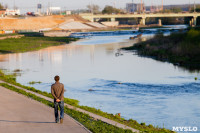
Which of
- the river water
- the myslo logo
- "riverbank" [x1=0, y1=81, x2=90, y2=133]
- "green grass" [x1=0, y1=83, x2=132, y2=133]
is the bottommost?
the river water

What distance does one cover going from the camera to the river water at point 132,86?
24094mm

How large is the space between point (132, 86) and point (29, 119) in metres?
20.1

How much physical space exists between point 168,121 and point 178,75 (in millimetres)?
21636

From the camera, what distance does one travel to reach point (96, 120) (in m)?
17.2

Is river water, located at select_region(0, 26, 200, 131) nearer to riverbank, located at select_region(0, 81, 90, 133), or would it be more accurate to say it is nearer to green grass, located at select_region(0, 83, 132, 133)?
green grass, located at select_region(0, 83, 132, 133)

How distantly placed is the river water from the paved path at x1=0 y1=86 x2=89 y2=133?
5868mm

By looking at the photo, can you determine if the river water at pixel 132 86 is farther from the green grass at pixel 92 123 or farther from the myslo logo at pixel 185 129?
the green grass at pixel 92 123

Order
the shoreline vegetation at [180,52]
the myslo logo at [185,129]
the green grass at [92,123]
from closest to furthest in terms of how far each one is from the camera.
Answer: the green grass at [92,123] → the myslo logo at [185,129] → the shoreline vegetation at [180,52]

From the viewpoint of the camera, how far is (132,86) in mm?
35656

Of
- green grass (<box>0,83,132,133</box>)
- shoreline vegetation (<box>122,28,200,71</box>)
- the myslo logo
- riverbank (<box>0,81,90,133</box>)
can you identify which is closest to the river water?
the myslo logo

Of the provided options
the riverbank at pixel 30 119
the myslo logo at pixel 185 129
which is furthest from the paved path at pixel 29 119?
the myslo logo at pixel 185 129

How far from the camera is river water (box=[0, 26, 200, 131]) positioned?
2409cm

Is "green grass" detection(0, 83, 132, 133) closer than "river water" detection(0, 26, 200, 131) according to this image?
Yes

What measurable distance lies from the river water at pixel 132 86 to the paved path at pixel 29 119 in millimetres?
5868
